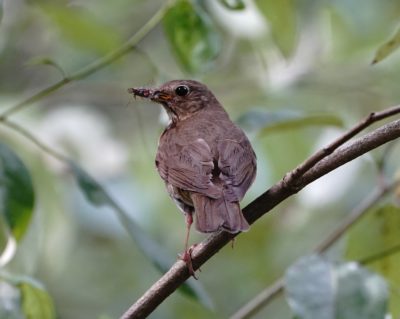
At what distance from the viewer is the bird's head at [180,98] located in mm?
5154

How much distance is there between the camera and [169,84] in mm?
5246

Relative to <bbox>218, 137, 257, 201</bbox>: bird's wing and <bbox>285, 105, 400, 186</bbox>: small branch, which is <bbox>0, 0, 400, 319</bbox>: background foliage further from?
<bbox>285, 105, 400, 186</bbox>: small branch

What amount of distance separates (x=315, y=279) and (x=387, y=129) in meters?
0.95

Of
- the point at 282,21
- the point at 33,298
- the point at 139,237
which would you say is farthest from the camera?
the point at 282,21

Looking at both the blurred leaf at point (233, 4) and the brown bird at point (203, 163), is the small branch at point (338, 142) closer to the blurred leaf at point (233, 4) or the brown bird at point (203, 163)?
the brown bird at point (203, 163)

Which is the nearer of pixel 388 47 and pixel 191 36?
pixel 388 47

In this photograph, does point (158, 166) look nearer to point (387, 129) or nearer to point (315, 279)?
point (315, 279)

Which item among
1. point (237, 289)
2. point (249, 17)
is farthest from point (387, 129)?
point (237, 289)

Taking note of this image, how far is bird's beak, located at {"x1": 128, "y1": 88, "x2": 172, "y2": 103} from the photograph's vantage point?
4.84 m

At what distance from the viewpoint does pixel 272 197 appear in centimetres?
320

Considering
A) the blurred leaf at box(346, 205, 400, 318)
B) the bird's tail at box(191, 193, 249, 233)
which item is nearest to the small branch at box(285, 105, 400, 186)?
the bird's tail at box(191, 193, 249, 233)

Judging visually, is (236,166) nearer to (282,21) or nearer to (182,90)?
(282,21)

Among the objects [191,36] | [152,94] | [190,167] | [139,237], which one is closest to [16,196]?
[139,237]

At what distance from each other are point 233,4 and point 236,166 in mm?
665
